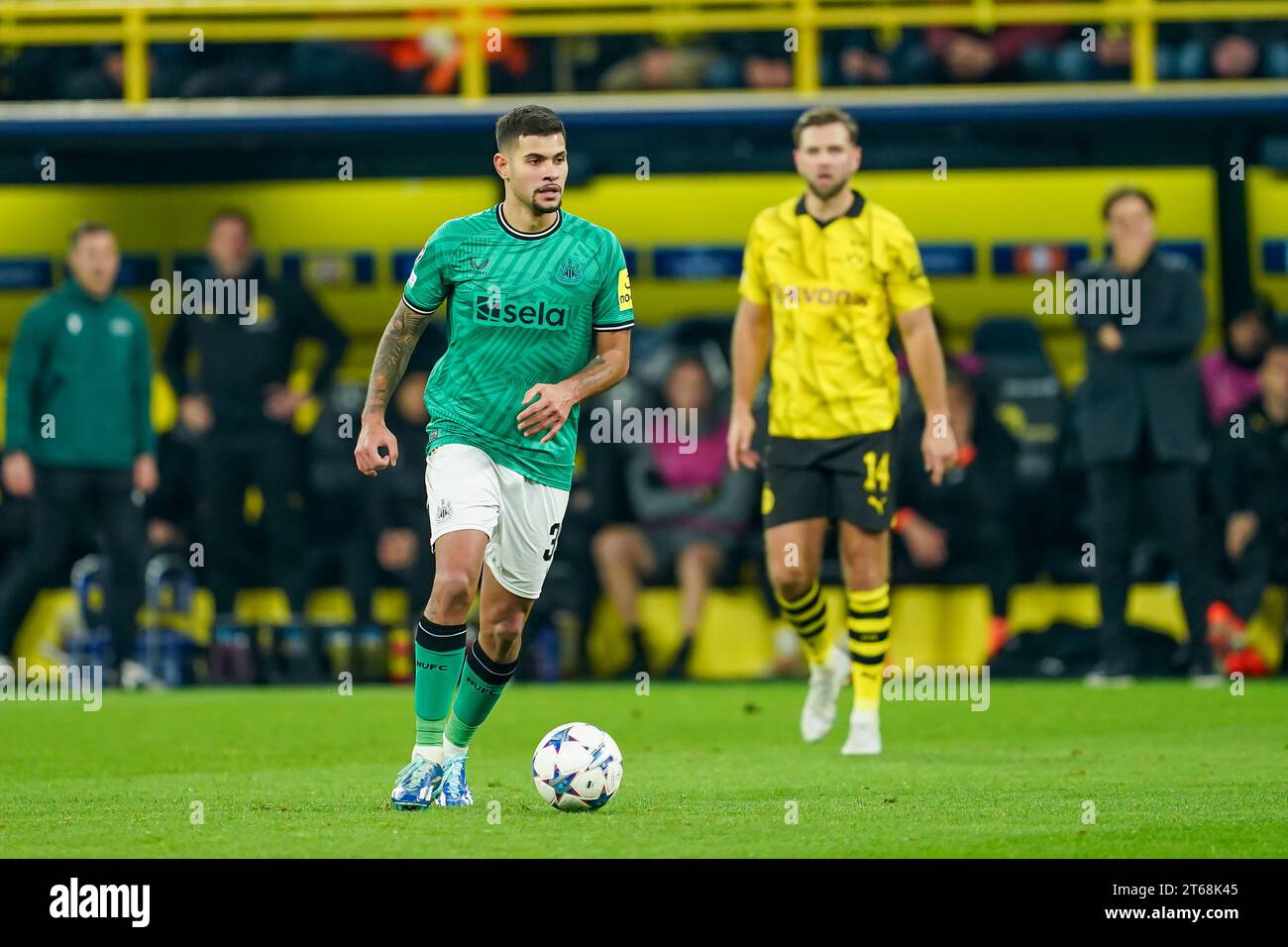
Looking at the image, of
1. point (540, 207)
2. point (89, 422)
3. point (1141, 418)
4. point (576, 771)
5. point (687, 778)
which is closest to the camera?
point (576, 771)

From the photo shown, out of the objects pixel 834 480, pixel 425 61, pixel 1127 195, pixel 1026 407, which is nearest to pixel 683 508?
pixel 1026 407

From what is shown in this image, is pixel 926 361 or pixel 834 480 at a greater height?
pixel 926 361

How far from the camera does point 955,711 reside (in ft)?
37.8

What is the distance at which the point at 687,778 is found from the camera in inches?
332

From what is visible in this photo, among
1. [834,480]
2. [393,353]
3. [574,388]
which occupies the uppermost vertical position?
[393,353]

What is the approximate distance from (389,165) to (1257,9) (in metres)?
5.53

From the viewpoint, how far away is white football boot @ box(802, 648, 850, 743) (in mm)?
9969

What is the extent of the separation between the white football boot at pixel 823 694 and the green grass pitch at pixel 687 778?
0.09 metres

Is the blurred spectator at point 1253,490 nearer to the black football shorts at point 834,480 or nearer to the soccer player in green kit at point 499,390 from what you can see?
the black football shorts at point 834,480

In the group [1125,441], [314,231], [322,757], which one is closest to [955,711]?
[1125,441]

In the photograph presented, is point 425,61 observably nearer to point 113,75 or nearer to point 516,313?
point 113,75

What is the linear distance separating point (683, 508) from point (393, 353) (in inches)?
249

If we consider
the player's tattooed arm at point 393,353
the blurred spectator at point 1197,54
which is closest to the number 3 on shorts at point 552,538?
the player's tattooed arm at point 393,353
